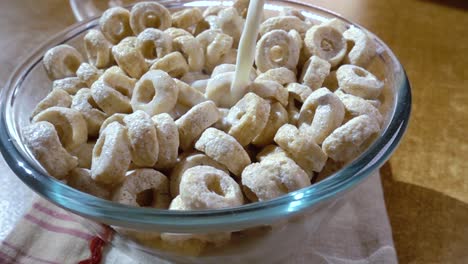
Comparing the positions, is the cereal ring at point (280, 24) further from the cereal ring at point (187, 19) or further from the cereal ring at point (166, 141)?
the cereal ring at point (166, 141)

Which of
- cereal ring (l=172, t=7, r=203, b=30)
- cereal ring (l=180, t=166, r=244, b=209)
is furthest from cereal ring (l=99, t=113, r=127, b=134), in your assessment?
cereal ring (l=172, t=7, r=203, b=30)

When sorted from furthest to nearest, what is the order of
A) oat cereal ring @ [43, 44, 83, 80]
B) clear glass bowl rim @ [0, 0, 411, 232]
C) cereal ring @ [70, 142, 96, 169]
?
1. oat cereal ring @ [43, 44, 83, 80]
2. cereal ring @ [70, 142, 96, 169]
3. clear glass bowl rim @ [0, 0, 411, 232]

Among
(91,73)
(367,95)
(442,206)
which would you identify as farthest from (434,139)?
(91,73)

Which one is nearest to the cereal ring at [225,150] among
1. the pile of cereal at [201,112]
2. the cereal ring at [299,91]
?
the pile of cereal at [201,112]

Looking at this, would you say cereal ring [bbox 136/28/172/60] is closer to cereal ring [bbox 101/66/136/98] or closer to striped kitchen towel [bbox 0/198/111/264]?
cereal ring [bbox 101/66/136/98]

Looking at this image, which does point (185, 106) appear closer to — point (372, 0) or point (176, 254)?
point (176, 254)

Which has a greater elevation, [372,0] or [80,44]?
[80,44]
